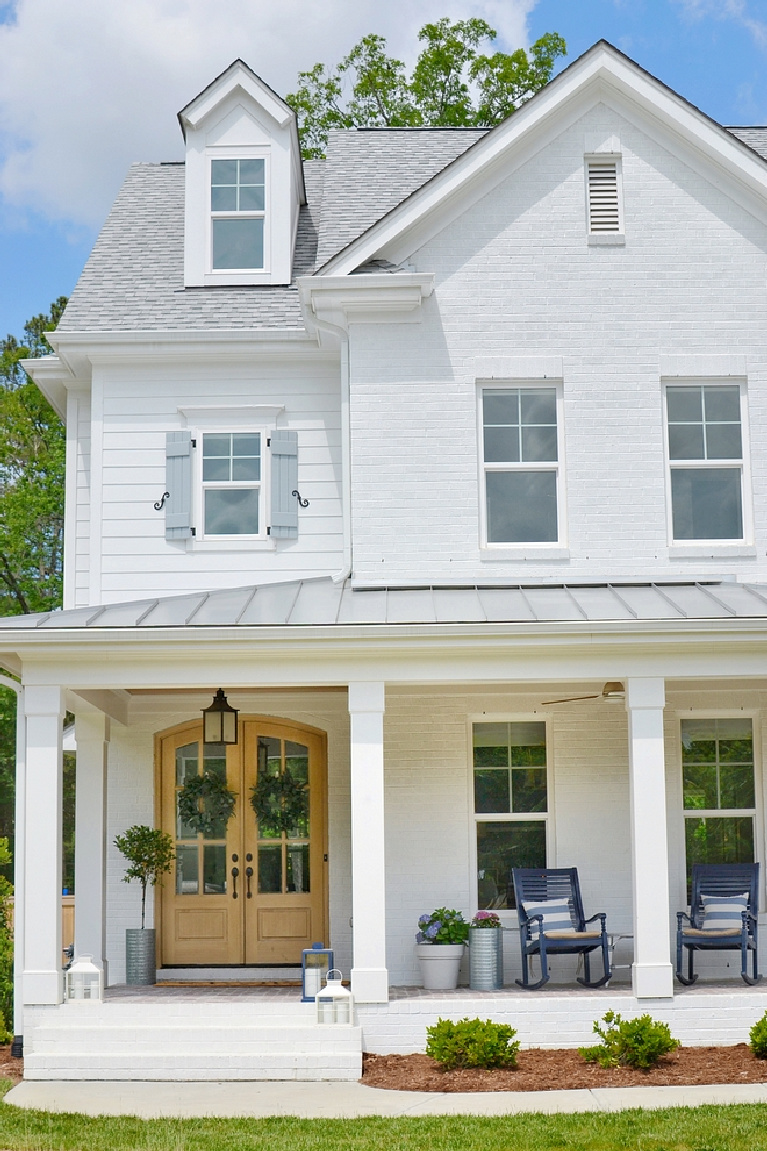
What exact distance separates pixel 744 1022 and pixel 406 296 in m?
6.95

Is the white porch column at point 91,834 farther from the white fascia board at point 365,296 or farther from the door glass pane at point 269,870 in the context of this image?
the white fascia board at point 365,296

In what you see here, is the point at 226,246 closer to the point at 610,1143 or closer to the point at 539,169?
the point at 539,169

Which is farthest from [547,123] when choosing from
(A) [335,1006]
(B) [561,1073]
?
(B) [561,1073]

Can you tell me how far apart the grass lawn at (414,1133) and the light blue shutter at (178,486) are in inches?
246

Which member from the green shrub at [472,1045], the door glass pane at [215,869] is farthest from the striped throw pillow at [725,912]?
the door glass pane at [215,869]

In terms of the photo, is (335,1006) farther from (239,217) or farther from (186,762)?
(239,217)

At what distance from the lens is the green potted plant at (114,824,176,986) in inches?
513

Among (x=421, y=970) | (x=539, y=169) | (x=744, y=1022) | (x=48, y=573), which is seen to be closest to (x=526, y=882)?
(x=421, y=970)

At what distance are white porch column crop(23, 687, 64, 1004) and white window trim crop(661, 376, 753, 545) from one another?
19.1ft

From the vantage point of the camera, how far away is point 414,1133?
795 centimetres

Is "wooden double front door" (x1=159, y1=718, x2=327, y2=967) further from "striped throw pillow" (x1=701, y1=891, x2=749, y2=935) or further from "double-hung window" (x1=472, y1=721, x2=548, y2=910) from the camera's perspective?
"striped throw pillow" (x1=701, y1=891, x2=749, y2=935)

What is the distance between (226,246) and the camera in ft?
48.1

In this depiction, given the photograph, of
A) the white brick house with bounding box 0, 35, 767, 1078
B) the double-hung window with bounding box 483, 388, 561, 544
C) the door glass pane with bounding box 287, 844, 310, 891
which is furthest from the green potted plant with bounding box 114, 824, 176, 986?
the double-hung window with bounding box 483, 388, 561, 544

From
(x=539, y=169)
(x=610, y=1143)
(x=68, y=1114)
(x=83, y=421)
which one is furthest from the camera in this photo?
(x=83, y=421)
